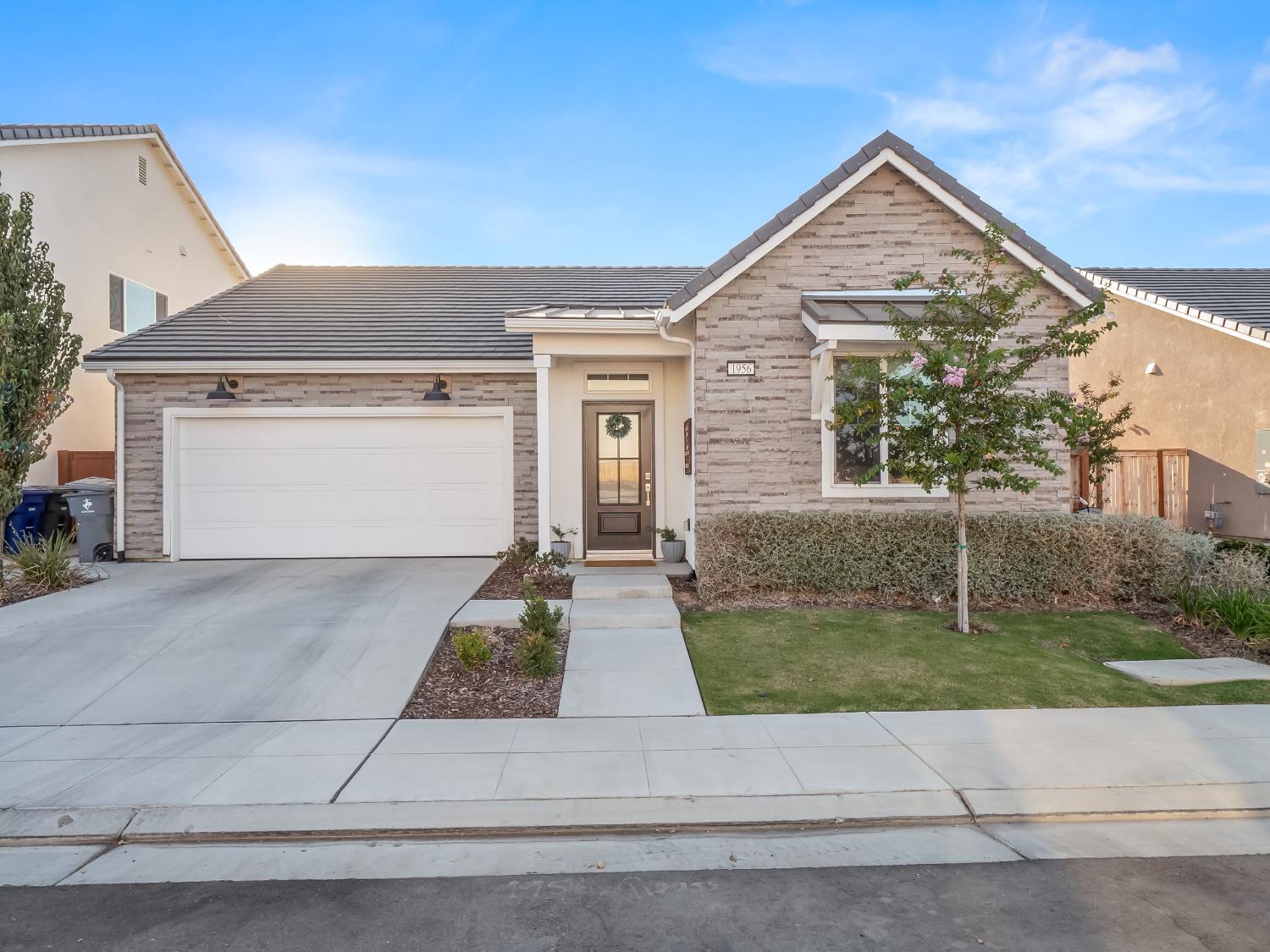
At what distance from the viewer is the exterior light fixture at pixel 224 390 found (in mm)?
11188

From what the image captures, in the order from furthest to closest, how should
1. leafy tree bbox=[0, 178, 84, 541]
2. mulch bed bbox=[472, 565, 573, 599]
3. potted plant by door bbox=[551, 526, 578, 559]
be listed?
potted plant by door bbox=[551, 526, 578, 559], leafy tree bbox=[0, 178, 84, 541], mulch bed bbox=[472, 565, 573, 599]

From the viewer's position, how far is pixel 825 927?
9.97 ft

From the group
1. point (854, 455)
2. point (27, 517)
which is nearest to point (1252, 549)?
point (854, 455)

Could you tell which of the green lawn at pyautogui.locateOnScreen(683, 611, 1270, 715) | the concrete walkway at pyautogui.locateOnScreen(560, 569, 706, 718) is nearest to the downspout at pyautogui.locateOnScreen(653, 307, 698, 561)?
the concrete walkway at pyautogui.locateOnScreen(560, 569, 706, 718)

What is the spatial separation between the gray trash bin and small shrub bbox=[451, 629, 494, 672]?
8.03 meters

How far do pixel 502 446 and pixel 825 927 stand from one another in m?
9.25

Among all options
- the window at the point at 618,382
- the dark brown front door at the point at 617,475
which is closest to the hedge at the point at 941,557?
the dark brown front door at the point at 617,475

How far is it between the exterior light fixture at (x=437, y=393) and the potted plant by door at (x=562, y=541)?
2.65 meters

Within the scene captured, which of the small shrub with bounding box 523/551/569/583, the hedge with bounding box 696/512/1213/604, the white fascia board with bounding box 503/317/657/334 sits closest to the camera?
the hedge with bounding box 696/512/1213/604

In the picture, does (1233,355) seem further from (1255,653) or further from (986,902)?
(986,902)

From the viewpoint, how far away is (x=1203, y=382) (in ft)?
49.8

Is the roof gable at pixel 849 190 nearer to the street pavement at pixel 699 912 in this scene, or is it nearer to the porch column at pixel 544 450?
the porch column at pixel 544 450

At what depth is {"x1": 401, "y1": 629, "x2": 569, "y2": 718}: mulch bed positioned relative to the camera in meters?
5.63

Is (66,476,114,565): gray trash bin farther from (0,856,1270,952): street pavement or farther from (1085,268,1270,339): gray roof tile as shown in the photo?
(1085,268,1270,339): gray roof tile
